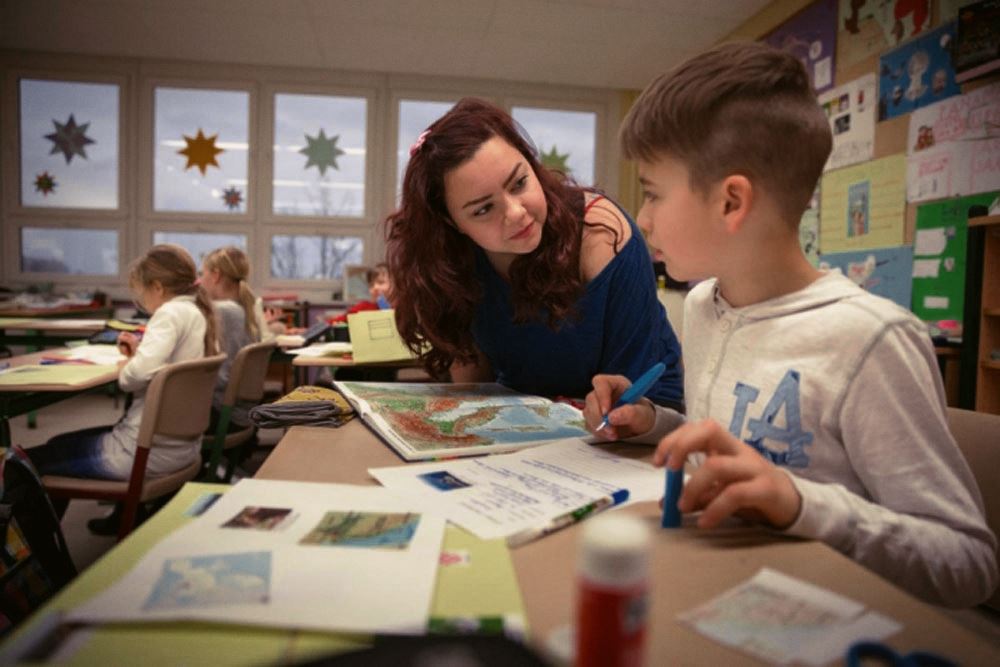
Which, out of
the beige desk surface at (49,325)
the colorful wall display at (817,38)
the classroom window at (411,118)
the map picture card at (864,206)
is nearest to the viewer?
the map picture card at (864,206)

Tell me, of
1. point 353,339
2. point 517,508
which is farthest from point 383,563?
point 353,339

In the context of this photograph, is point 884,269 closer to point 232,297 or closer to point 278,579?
point 232,297

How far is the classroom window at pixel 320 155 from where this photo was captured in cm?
598

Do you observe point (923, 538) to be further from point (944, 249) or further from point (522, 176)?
point (944, 249)

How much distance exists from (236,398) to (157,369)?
0.45 metres

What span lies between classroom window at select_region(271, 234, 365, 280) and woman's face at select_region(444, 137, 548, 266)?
504 centimetres

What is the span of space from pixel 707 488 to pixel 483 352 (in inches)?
35.8

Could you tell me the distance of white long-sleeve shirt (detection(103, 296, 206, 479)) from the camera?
1883mm

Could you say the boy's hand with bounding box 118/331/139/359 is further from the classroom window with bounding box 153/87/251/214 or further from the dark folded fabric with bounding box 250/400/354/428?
the classroom window with bounding box 153/87/251/214

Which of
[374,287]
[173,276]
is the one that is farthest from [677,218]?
[374,287]

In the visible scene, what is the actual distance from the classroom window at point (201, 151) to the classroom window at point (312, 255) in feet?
1.71

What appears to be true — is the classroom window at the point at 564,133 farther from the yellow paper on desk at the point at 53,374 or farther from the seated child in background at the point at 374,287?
the yellow paper on desk at the point at 53,374

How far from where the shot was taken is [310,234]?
6094 mm

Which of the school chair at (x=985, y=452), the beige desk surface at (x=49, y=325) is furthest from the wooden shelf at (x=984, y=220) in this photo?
the beige desk surface at (x=49, y=325)
